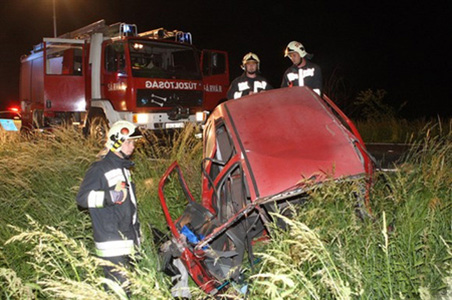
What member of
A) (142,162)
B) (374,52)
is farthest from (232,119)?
(374,52)

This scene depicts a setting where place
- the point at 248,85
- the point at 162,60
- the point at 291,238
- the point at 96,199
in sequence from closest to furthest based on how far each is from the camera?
the point at 291,238
the point at 96,199
the point at 248,85
the point at 162,60

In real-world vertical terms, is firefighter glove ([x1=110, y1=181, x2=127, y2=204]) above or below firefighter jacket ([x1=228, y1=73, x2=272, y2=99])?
below

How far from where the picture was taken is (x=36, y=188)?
5.99m

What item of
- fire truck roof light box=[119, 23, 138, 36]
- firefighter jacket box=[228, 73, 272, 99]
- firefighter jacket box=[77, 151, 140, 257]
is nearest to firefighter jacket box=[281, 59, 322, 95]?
firefighter jacket box=[228, 73, 272, 99]

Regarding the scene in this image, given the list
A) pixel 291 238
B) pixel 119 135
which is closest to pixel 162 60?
pixel 119 135

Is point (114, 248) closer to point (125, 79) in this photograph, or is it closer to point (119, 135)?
point (119, 135)

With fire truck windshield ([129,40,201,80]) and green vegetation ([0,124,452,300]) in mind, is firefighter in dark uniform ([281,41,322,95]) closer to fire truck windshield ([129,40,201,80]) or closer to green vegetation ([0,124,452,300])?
green vegetation ([0,124,452,300])

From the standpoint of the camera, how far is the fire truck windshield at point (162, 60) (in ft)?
31.4

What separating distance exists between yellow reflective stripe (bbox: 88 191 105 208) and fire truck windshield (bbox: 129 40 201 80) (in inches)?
252

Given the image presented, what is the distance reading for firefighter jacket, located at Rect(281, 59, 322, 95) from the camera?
575 cm

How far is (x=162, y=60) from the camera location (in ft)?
33.8

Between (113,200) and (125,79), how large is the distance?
6511mm

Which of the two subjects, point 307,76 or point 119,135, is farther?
point 307,76

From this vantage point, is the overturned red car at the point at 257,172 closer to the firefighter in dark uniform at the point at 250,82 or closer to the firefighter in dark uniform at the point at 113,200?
the firefighter in dark uniform at the point at 113,200
